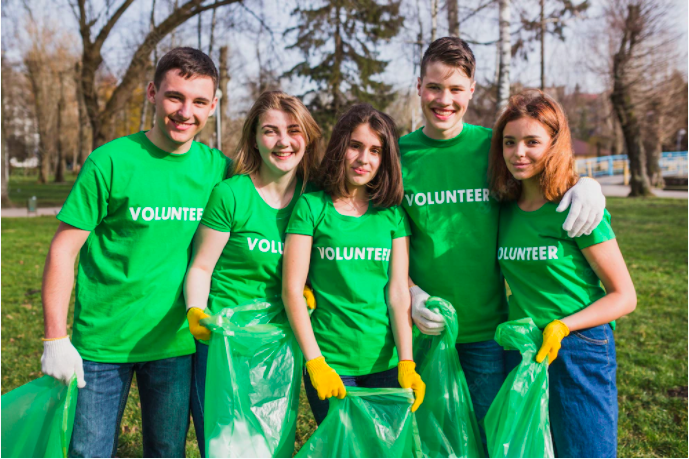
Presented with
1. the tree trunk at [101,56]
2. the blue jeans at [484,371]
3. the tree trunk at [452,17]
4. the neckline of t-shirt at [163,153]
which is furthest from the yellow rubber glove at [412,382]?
the tree trunk at [101,56]

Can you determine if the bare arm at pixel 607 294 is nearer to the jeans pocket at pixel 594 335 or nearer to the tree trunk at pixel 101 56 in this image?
the jeans pocket at pixel 594 335

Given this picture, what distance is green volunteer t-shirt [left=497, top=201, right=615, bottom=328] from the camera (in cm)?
207

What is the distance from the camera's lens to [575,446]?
6.79 ft

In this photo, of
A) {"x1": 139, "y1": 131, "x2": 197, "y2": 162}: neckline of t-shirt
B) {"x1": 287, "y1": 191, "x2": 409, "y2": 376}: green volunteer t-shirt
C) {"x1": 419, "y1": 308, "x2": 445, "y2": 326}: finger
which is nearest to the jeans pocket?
{"x1": 419, "y1": 308, "x2": 445, "y2": 326}: finger

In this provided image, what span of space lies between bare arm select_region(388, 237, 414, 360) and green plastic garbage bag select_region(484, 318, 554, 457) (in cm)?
42

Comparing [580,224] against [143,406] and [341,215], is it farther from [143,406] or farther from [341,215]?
[143,406]

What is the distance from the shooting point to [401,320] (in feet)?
7.09

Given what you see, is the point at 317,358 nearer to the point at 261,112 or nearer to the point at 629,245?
the point at 261,112

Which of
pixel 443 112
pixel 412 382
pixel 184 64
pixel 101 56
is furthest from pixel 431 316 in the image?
pixel 101 56

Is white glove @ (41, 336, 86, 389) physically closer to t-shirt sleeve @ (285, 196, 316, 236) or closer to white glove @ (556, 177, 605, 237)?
t-shirt sleeve @ (285, 196, 316, 236)

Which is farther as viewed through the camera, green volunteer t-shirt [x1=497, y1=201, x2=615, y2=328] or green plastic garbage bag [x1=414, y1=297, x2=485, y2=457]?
green plastic garbage bag [x1=414, y1=297, x2=485, y2=457]

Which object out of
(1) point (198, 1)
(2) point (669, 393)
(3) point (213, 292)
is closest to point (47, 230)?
(1) point (198, 1)

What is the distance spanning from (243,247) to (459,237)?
0.95 metres

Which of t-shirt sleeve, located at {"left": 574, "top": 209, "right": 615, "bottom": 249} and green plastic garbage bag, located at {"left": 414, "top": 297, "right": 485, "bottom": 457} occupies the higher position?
t-shirt sleeve, located at {"left": 574, "top": 209, "right": 615, "bottom": 249}
